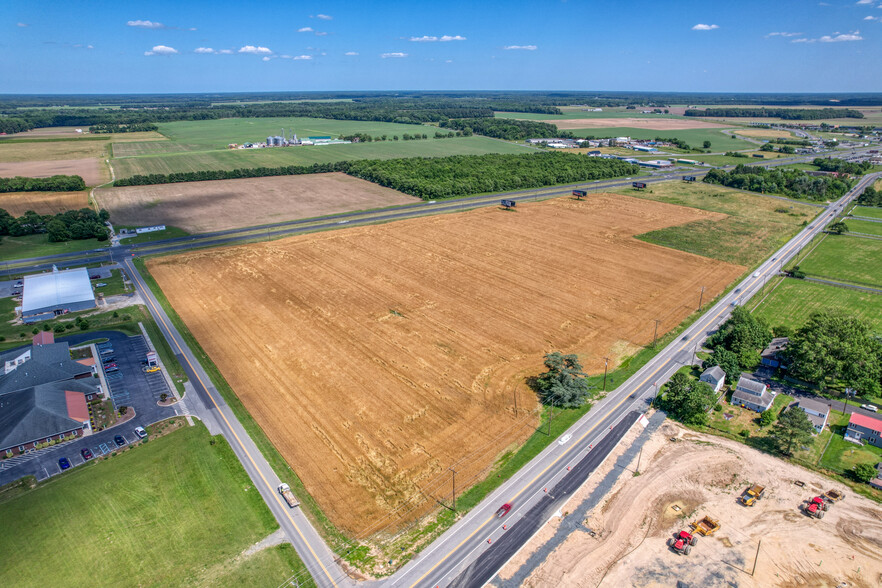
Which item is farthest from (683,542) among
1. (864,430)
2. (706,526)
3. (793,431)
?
(864,430)

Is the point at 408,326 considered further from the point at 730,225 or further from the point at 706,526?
the point at 730,225

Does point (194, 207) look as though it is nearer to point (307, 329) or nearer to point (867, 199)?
point (307, 329)

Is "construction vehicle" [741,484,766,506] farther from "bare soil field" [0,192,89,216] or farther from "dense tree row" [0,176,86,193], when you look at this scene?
"dense tree row" [0,176,86,193]

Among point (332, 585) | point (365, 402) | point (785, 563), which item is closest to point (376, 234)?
point (365, 402)

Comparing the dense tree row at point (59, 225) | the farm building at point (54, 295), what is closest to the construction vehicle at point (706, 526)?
the farm building at point (54, 295)

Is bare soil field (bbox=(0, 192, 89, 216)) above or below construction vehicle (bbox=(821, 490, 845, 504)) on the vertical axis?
above

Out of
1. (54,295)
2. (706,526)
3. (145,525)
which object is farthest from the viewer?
(54,295)

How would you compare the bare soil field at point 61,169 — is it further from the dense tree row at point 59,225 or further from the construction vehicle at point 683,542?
the construction vehicle at point 683,542

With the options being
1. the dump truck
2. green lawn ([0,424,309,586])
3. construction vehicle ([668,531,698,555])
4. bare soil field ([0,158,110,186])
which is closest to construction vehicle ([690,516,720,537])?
construction vehicle ([668,531,698,555])
